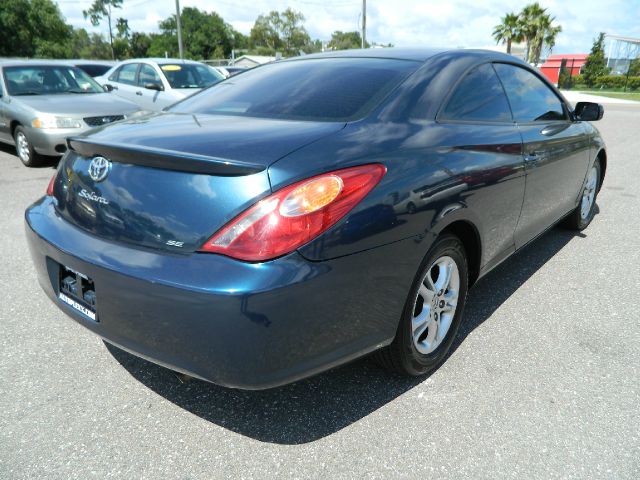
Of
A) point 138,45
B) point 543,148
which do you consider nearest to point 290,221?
point 543,148

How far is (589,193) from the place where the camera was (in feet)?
15.8

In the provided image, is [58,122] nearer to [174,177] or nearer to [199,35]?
[174,177]

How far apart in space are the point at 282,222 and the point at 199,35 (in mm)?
102053

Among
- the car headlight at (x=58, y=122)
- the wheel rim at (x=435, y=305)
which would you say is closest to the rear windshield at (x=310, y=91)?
the wheel rim at (x=435, y=305)

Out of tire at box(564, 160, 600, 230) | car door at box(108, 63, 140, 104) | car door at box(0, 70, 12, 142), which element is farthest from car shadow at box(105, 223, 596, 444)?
car door at box(108, 63, 140, 104)

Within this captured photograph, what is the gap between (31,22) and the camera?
41594 millimetres

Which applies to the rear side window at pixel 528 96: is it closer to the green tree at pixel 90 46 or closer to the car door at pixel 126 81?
the car door at pixel 126 81

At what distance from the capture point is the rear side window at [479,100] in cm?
262

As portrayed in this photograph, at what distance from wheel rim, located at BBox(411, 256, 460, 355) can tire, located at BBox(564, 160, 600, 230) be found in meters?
2.52

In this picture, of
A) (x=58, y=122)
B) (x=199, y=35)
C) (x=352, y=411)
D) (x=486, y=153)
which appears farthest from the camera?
(x=199, y=35)

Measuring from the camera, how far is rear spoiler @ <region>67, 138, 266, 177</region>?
1.80 meters

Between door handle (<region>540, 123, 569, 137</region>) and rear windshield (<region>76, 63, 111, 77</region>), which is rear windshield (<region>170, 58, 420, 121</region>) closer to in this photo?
door handle (<region>540, 123, 569, 137</region>)

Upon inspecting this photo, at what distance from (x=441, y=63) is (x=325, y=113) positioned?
2.55 ft

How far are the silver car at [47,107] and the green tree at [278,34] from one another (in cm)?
10372
